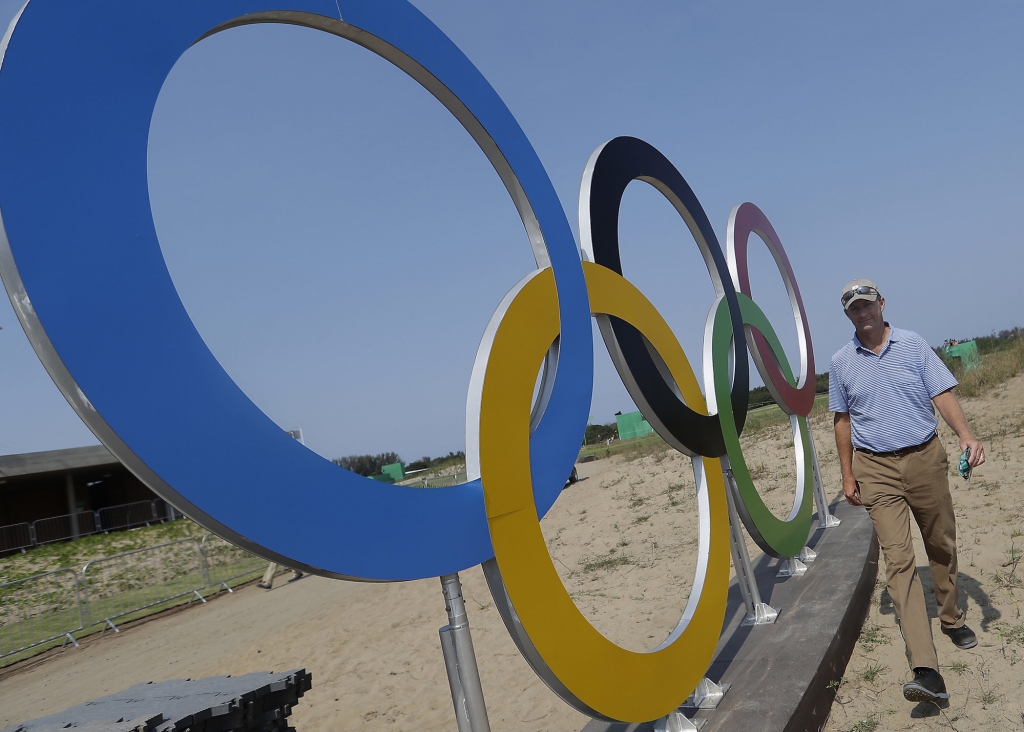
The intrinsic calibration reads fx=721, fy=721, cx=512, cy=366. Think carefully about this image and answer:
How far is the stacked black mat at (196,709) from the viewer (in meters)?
2.38

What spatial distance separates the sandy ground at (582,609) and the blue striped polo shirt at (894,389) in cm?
130

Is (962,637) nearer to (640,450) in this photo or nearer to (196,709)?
(196,709)

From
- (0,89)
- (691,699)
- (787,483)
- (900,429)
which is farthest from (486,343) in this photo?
(787,483)

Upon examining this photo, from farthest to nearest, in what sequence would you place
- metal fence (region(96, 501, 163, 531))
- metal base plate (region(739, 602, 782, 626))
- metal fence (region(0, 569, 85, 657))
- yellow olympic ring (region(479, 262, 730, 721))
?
metal fence (region(96, 501, 163, 531)) < metal fence (region(0, 569, 85, 657)) < metal base plate (region(739, 602, 782, 626)) < yellow olympic ring (region(479, 262, 730, 721))

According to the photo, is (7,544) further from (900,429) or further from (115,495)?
(900,429)

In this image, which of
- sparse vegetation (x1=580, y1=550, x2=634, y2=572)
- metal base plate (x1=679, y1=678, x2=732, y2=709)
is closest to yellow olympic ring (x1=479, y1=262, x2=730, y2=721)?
metal base plate (x1=679, y1=678, x2=732, y2=709)

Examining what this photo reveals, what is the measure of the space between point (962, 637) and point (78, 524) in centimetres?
3014

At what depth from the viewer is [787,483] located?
11.6 m

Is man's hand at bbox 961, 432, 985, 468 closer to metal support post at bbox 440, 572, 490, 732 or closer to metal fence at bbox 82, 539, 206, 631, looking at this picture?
metal support post at bbox 440, 572, 490, 732

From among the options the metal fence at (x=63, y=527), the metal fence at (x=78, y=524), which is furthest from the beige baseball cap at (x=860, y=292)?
the metal fence at (x=63, y=527)

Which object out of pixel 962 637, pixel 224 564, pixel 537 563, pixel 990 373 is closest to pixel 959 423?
pixel 962 637

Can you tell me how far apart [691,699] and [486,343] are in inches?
89.0

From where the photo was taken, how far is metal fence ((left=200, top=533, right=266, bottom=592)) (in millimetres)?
15812

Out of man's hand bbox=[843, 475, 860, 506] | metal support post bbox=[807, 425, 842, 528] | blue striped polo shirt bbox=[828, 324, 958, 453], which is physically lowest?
metal support post bbox=[807, 425, 842, 528]
